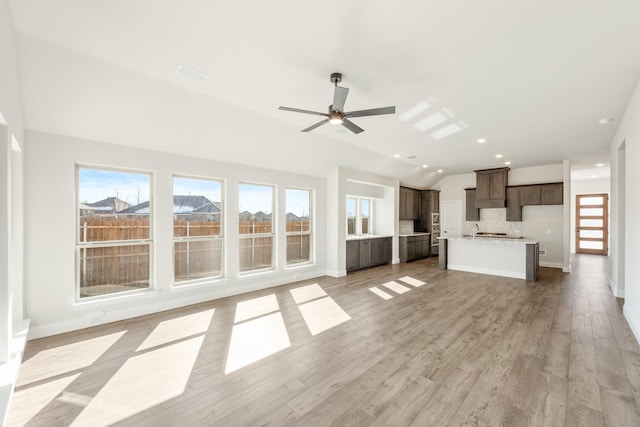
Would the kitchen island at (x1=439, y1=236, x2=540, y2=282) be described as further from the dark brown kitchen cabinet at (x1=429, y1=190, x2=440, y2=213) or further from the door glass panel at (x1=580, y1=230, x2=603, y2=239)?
the door glass panel at (x1=580, y1=230, x2=603, y2=239)

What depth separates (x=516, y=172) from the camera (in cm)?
852

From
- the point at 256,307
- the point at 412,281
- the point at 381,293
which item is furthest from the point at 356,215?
the point at 256,307

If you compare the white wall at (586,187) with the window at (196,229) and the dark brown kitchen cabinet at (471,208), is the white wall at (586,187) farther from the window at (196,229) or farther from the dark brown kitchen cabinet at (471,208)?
the window at (196,229)

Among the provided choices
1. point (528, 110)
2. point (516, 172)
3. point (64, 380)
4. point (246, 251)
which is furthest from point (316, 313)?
point (516, 172)

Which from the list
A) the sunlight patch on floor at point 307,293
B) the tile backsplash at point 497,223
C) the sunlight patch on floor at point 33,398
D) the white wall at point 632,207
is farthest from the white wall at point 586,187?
the sunlight patch on floor at point 33,398

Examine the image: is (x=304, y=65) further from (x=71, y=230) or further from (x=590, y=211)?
(x=590, y=211)

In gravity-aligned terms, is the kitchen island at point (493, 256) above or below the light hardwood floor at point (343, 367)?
above

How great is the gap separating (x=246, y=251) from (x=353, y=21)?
14.5ft

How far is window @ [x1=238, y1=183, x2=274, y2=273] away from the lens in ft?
18.0

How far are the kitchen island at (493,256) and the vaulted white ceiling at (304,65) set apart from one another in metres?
2.79

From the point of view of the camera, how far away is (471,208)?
29.9 feet

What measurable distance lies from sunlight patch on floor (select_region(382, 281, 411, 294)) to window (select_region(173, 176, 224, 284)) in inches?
134

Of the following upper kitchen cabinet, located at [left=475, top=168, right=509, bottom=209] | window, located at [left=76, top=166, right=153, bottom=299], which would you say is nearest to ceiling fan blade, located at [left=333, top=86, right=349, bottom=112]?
window, located at [left=76, top=166, right=153, bottom=299]

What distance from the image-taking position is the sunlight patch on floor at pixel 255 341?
2834 millimetres
